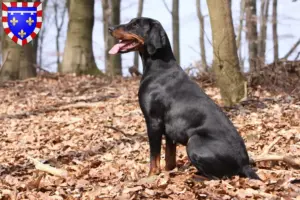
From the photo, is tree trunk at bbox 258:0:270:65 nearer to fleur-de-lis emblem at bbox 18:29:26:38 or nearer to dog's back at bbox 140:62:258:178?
fleur-de-lis emblem at bbox 18:29:26:38

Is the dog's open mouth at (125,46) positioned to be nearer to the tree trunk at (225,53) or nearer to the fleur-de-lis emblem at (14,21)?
the tree trunk at (225,53)

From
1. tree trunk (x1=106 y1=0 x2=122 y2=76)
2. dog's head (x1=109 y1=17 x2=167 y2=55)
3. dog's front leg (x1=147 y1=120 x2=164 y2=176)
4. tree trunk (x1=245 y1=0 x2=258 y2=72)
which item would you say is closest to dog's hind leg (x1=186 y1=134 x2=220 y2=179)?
dog's front leg (x1=147 y1=120 x2=164 y2=176)

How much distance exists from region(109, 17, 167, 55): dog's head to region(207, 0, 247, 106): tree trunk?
3.43 m

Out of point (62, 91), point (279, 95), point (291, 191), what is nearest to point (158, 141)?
point (291, 191)

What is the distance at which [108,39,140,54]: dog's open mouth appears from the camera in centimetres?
532

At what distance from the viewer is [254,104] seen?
891 cm

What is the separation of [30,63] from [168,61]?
34.4 feet

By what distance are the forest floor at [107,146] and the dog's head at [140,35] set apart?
4.37 feet

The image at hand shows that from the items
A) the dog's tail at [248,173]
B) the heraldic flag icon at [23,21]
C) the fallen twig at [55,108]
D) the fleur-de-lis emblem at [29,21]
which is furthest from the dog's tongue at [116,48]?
the fleur-de-lis emblem at [29,21]

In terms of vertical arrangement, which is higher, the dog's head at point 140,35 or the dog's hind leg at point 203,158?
the dog's head at point 140,35

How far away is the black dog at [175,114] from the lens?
4.79 metres

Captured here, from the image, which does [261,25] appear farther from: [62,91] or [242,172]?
[242,172]

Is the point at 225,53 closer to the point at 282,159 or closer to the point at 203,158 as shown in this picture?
the point at 282,159

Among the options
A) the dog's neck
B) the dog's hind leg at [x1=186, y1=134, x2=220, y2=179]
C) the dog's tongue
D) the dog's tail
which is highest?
the dog's tongue
